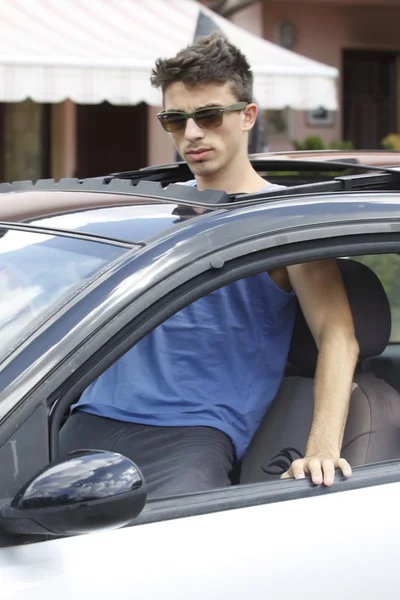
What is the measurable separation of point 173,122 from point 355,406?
87cm

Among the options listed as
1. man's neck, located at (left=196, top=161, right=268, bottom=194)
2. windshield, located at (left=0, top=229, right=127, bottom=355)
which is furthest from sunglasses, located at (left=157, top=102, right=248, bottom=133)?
windshield, located at (left=0, top=229, right=127, bottom=355)

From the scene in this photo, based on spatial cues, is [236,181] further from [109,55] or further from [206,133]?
[109,55]

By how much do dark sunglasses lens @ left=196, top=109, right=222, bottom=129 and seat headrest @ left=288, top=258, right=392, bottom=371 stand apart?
0.52m

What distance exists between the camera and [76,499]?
1.70m

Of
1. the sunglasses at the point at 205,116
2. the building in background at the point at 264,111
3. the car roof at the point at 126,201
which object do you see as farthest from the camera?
the building in background at the point at 264,111

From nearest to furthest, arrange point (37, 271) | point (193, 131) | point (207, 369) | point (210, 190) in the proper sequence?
point (37, 271) → point (210, 190) → point (207, 369) → point (193, 131)

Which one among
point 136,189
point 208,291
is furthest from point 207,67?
point 208,291

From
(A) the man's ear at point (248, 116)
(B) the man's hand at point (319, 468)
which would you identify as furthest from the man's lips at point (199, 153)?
(B) the man's hand at point (319, 468)

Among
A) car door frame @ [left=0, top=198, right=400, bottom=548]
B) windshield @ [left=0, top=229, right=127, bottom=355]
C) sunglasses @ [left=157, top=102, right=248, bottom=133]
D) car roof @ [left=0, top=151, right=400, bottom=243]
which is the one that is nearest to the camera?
car door frame @ [left=0, top=198, right=400, bottom=548]

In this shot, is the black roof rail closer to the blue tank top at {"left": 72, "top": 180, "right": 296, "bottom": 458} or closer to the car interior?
the blue tank top at {"left": 72, "top": 180, "right": 296, "bottom": 458}

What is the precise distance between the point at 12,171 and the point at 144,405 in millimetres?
10832

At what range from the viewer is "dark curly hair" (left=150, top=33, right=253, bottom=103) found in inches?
110

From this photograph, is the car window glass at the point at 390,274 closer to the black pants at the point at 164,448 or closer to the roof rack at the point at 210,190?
the roof rack at the point at 210,190

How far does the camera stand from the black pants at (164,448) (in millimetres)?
2254
